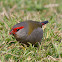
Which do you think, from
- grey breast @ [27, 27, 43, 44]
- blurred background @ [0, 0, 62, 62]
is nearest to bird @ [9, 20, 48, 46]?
grey breast @ [27, 27, 43, 44]

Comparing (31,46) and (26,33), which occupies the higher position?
(26,33)

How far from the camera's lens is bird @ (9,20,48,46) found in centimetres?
385

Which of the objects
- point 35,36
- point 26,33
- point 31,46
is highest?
point 26,33

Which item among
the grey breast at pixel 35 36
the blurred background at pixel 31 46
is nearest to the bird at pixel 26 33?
the grey breast at pixel 35 36

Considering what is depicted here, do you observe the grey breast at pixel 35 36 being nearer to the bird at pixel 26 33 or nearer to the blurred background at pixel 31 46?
the bird at pixel 26 33

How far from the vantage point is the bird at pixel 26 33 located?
3854mm

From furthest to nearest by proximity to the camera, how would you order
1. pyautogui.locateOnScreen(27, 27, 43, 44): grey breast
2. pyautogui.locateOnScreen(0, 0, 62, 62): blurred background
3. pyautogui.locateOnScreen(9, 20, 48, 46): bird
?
pyautogui.locateOnScreen(27, 27, 43, 44): grey breast
pyautogui.locateOnScreen(9, 20, 48, 46): bird
pyautogui.locateOnScreen(0, 0, 62, 62): blurred background

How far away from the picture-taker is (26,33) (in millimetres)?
3961

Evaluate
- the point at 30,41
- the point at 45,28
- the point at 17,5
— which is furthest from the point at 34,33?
the point at 17,5

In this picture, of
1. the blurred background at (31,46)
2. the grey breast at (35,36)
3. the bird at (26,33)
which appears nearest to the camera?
the blurred background at (31,46)

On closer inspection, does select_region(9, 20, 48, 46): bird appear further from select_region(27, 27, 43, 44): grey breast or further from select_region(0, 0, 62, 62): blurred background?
select_region(0, 0, 62, 62): blurred background

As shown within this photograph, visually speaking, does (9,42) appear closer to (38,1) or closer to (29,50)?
(29,50)

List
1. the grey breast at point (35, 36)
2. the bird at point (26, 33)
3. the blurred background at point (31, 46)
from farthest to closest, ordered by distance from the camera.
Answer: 1. the grey breast at point (35, 36)
2. the bird at point (26, 33)
3. the blurred background at point (31, 46)

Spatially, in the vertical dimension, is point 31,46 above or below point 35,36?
below
